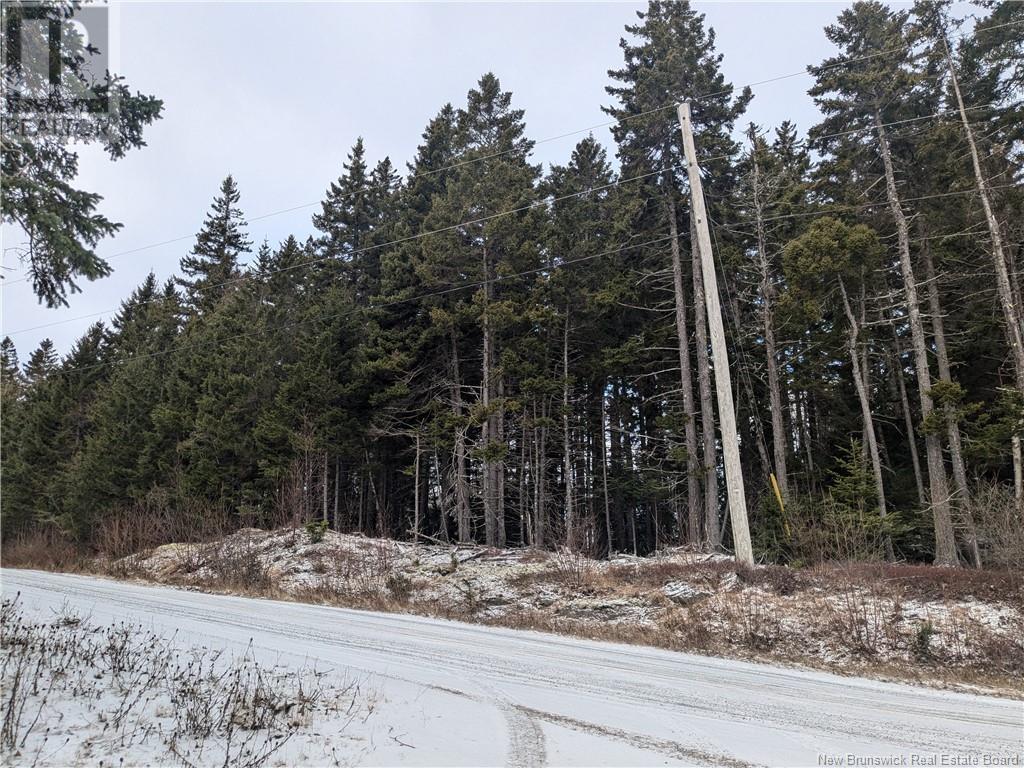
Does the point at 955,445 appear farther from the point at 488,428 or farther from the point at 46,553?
the point at 46,553

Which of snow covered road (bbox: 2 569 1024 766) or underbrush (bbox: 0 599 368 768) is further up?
underbrush (bbox: 0 599 368 768)

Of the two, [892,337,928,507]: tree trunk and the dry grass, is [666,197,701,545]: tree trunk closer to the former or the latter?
the dry grass

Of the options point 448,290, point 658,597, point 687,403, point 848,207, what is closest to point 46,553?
point 448,290

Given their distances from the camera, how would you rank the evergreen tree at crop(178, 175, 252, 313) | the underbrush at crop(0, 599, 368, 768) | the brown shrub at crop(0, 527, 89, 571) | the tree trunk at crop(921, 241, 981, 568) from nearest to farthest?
the underbrush at crop(0, 599, 368, 768) < the tree trunk at crop(921, 241, 981, 568) < the brown shrub at crop(0, 527, 89, 571) < the evergreen tree at crop(178, 175, 252, 313)

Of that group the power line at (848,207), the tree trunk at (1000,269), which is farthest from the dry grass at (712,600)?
the power line at (848,207)

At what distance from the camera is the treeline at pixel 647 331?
17.7 m

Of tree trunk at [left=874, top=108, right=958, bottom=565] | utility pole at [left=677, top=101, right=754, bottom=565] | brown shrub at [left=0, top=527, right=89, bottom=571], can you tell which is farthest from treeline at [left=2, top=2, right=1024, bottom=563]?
utility pole at [left=677, top=101, right=754, bottom=565]

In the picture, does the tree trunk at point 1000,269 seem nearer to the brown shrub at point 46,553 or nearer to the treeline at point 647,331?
the treeline at point 647,331

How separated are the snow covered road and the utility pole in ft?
12.1

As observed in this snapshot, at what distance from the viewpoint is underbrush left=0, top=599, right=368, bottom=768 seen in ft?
12.1

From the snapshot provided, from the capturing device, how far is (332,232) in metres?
31.5

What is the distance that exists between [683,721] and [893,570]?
717 cm

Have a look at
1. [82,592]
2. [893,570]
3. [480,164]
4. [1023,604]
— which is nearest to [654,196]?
[480,164]

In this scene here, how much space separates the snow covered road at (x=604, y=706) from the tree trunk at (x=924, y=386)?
12504mm
